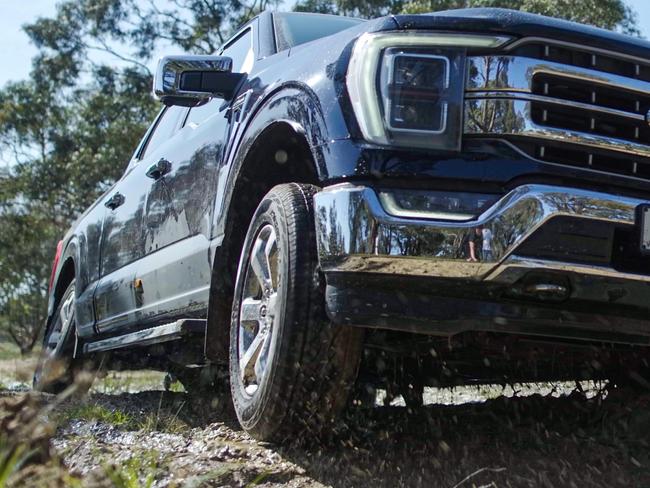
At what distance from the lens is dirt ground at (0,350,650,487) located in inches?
112

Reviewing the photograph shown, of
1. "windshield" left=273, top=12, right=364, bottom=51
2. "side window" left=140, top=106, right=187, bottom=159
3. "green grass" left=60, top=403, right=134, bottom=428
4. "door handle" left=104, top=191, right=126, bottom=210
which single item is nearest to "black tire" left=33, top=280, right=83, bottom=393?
"door handle" left=104, top=191, right=126, bottom=210

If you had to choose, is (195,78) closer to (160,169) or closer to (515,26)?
(160,169)

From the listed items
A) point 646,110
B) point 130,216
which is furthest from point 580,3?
point 646,110

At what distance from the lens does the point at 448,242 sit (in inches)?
100

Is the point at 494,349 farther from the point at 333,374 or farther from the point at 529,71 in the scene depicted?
the point at 529,71

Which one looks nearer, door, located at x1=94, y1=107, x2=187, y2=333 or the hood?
the hood

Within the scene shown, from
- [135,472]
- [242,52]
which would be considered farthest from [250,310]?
[242,52]

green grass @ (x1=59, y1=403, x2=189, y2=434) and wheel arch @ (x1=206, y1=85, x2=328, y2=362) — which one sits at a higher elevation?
wheel arch @ (x1=206, y1=85, x2=328, y2=362)

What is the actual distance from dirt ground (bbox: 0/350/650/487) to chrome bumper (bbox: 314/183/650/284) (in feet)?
2.19

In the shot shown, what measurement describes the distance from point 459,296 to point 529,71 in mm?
712

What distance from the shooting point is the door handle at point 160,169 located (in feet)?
14.7

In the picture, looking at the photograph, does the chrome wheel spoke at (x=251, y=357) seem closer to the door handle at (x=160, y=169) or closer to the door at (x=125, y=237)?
the door handle at (x=160, y=169)

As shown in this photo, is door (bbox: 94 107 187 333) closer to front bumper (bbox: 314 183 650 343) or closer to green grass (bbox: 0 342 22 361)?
green grass (bbox: 0 342 22 361)

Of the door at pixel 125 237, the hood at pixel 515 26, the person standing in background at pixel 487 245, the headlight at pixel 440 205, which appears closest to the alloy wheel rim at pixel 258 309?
the headlight at pixel 440 205
